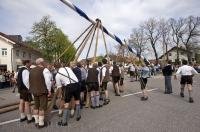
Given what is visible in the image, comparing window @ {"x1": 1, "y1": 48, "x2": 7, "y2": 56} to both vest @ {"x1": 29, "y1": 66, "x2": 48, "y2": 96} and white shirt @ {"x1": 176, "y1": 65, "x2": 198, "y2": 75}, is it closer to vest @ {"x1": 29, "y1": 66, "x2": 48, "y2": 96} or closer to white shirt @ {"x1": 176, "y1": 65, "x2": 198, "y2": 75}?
white shirt @ {"x1": 176, "y1": 65, "x2": 198, "y2": 75}

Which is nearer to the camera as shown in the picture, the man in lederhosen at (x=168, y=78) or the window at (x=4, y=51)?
the man in lederhosen at (x=168, y=78)

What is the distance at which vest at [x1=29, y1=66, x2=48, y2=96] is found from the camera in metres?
8.38

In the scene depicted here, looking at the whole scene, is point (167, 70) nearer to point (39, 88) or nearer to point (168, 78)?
point (168, 78)

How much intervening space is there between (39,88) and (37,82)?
179 mm

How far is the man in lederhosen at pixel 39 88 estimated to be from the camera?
330 inches

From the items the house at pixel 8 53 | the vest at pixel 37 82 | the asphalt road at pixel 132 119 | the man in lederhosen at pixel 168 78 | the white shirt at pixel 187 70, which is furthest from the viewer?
the house at pixel 8 53

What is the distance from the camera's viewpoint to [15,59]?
161 feet

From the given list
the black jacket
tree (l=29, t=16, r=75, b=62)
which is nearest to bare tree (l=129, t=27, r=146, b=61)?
tree (l=29, t=16, r=75, b=62)

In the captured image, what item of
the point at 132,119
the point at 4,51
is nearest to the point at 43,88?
the point at 132,119

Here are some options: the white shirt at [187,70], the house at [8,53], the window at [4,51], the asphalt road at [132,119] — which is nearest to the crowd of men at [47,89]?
the asphalt road at [132,119]

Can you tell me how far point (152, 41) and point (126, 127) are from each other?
6719cm

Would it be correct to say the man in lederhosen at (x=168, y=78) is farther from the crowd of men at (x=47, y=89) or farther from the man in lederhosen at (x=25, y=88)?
the man in lederhosen at (x=25, y=88)

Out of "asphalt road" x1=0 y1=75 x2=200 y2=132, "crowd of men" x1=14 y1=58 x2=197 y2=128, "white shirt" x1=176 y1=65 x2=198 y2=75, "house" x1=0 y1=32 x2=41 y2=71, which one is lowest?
"asphalt road" x1=0 y1=75 x2=200 y2=132

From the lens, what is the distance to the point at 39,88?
837 cm
